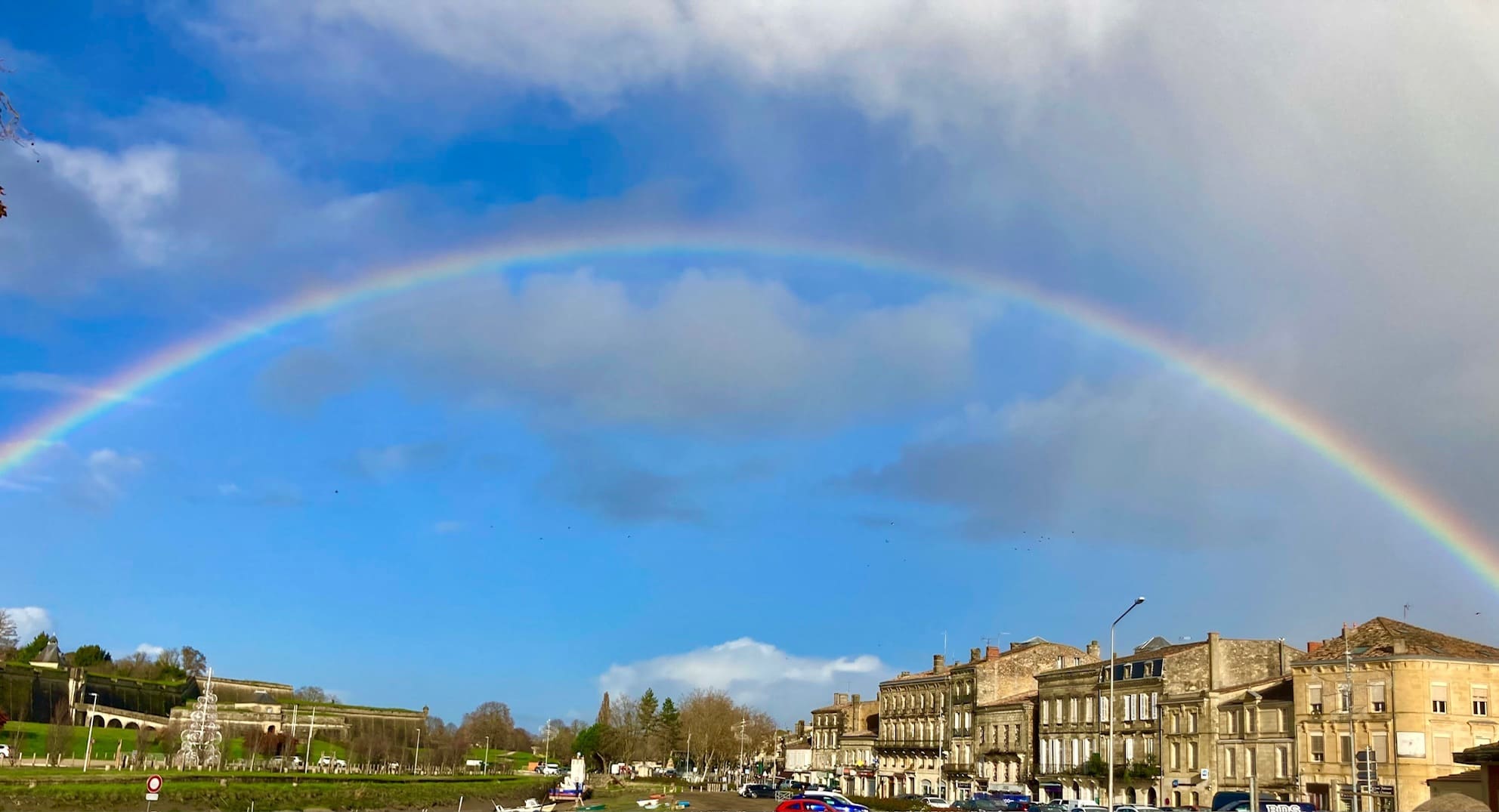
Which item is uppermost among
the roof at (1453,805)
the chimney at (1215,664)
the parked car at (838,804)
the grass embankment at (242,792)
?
the chimney at (1215,664)

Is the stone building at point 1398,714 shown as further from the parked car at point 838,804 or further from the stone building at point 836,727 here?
the stone building at point 836,727

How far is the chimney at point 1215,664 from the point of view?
85562 millimetres

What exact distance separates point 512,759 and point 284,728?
34.7m

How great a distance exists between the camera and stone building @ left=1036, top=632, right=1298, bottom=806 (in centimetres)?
8356

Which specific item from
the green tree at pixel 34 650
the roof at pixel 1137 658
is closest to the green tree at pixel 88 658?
the green tree at pixel 34 650

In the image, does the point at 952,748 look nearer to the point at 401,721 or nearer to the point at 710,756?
the point at 710,756

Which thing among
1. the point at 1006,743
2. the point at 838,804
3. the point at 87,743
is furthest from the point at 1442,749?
the point at 87,743

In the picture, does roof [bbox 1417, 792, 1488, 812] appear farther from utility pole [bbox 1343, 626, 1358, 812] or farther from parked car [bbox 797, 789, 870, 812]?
utility pole [bbox 1343, 626, 1358, 812]

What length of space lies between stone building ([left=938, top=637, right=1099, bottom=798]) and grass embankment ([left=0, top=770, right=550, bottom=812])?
37907mm

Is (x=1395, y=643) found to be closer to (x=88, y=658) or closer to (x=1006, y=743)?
Answer: (x=1006, y=743)

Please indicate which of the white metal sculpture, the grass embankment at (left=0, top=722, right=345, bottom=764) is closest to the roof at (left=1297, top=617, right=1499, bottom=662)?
the white metal sculpture

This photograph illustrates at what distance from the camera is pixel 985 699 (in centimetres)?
11750

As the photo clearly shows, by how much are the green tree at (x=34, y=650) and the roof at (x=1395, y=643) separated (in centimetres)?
16902

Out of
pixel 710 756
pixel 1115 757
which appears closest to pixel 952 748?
pixel 1115 757
